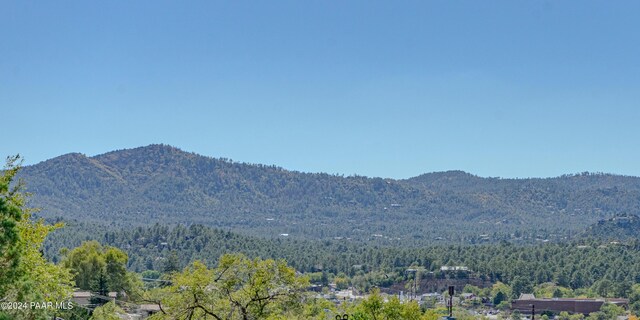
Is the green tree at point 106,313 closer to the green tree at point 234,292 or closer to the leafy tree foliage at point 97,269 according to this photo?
the green tree at point 234,292

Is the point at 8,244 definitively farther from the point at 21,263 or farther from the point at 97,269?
the point at 97,269

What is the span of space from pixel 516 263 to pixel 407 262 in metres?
24.3

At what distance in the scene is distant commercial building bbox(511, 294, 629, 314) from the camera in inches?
4852

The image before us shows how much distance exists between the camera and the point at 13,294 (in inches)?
879

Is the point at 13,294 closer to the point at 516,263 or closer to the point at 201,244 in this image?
the point at 516,263

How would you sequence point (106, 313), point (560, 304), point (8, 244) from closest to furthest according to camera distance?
point (8, 244) → point (106, 313) → point (560, 304)

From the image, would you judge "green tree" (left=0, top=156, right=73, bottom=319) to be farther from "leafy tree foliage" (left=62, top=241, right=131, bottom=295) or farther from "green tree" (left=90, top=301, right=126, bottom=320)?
"leafy tree foliage" (left=62, top=241, right=131, bottom=295)

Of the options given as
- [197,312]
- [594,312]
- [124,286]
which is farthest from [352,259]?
[197,312]

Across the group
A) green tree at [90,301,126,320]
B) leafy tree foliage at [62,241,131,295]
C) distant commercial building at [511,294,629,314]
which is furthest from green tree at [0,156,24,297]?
distant commercial building at [511,294,629,314]

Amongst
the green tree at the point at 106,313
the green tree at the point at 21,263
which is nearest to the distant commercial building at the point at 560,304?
the green tree at the point at 106,313

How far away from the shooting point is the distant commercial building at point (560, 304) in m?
123

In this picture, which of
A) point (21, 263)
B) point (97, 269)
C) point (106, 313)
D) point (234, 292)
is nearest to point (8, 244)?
point (21, 263)

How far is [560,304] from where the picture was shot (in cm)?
12862

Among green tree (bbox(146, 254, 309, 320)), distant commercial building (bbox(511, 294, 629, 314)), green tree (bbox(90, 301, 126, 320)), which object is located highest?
distant commercial building (bbox(511, 294, 629, 314))
